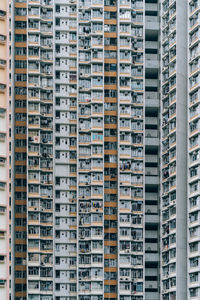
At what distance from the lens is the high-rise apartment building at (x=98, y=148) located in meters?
121

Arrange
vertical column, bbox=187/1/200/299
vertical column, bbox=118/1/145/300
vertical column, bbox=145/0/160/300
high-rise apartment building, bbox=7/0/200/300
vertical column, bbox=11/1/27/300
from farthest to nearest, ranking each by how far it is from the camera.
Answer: vertical column, bbox=145/0/160/300 → vertical column, bbox=118/1/145/300 → vertical column, bbox=11/1/27/300 → high-rise apartment building, bbox=7/0/200/300 → vertical column, bbox=187/1/200/299

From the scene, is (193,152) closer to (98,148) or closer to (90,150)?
(98,148)

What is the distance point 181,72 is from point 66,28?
16672mm

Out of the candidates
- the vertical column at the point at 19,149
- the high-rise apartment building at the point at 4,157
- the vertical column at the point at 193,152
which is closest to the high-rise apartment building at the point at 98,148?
the vertical column at the point at 19,149

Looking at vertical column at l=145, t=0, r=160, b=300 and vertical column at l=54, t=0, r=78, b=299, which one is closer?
vertical column at l=54, t=0, r=78, b=299

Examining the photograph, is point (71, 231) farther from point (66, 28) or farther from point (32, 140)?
point (66, 28)

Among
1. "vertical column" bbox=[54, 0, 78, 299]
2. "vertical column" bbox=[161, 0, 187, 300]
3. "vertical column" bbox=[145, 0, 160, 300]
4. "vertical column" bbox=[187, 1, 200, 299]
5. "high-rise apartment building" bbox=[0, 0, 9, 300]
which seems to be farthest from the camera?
"vertical column" bbox=[145, 0, 160, 300]

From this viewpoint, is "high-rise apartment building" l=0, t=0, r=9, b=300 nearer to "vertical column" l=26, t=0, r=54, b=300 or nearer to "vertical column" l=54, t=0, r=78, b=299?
"vertical column" l=26, t=0, r=54, b=300

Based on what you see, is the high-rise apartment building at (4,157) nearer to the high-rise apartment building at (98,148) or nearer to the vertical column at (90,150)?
the high-rise apartment building at (98,148)

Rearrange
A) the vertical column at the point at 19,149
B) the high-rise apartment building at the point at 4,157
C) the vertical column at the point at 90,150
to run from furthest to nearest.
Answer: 1. the vertical column at the point at 90,150
2. the vertical column at the point at 19,149
3. the high-rise apartment building at the point at 4,157

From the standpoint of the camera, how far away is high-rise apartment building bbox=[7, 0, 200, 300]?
121312 millimetres

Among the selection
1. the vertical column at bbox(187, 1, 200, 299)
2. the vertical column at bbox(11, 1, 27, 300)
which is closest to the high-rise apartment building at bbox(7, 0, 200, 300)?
the vertical column at bbox(11, 1, 27, 300)

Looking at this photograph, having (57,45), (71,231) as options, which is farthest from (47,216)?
(57,45)

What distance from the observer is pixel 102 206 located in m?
124
